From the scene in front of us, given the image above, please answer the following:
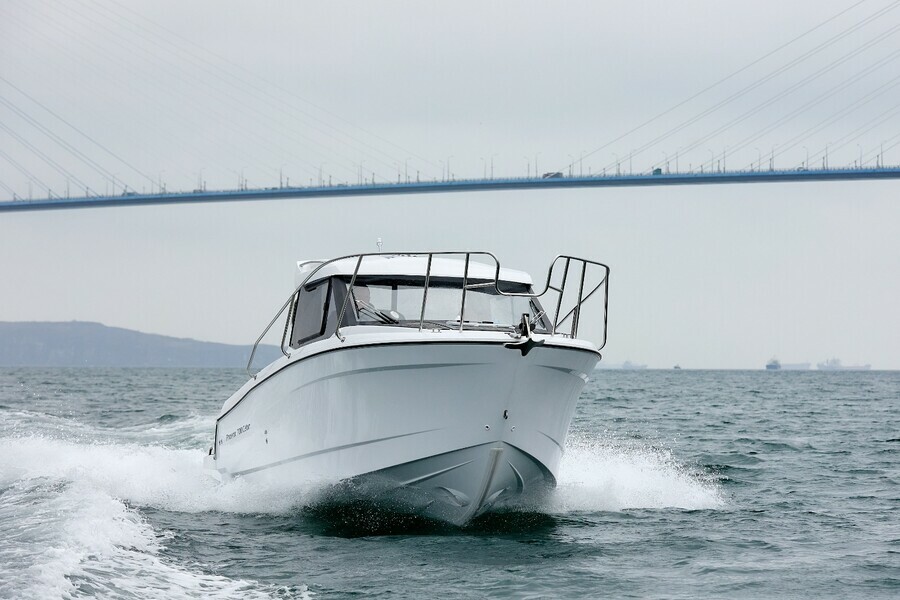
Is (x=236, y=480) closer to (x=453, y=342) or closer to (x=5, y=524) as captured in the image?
(x=5, y=524)

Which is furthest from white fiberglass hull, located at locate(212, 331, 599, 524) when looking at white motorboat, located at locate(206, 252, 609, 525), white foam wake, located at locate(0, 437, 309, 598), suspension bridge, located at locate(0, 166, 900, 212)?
suspension bridge, located at locate(0, 166, 900, 212)

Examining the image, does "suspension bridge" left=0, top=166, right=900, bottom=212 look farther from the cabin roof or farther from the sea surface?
the cabin roof

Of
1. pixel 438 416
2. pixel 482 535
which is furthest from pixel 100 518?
A: pixel 482 535

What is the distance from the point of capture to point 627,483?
396 inches

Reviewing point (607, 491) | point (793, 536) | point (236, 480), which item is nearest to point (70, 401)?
point (236, 480)

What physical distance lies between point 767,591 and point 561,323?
3.20m

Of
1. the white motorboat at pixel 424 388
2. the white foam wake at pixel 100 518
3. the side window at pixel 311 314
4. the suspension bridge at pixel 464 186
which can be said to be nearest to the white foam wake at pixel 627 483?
the white motorboat at pixel 424 388

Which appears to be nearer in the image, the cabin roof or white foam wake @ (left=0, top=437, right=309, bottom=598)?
white foam wake @ (left=0, top=437, right=309, bottom=598)

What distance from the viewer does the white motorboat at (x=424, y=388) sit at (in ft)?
23.5

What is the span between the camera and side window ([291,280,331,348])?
833cm

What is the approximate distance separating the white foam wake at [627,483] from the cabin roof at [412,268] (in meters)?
1.88

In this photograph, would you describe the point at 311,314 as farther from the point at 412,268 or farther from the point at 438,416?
the point at 438,416

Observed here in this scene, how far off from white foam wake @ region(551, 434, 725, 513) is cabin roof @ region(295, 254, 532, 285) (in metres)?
1.88

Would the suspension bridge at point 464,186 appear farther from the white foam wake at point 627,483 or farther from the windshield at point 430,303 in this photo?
the windshield at point 430,303
